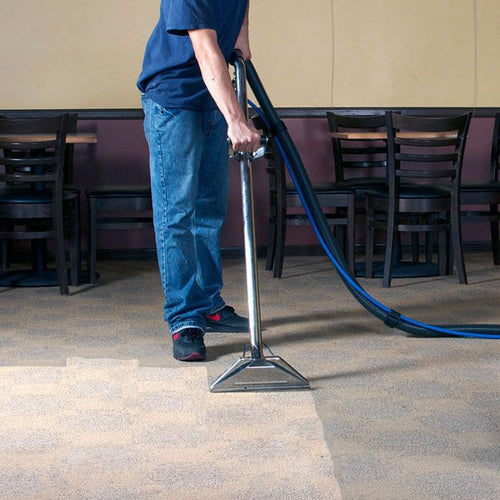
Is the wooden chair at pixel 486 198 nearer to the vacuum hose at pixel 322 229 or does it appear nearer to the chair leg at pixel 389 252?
the chair leg at pixel 389 252

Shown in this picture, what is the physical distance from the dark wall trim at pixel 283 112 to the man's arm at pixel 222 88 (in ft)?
9.86

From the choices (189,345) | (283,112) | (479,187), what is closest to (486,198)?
(479,187)

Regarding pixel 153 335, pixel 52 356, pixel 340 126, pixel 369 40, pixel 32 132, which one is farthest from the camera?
pixel 369 40

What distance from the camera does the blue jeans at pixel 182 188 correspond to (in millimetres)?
2883

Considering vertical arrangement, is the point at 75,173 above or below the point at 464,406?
above

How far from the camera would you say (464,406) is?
2398 millimetres

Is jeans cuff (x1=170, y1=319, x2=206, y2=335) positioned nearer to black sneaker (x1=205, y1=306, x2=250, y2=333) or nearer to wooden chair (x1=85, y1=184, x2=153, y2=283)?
black sneaker (x1=205, y1=306, x2=250, y2=333)

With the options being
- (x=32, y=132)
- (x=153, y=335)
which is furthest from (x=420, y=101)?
(x=153, y=335)

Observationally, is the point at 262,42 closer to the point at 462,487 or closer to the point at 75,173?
the point at 75,173

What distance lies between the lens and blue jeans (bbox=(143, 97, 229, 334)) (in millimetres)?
2883

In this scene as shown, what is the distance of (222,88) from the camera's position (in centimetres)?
255

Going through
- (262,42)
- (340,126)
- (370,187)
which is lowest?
(370,187)

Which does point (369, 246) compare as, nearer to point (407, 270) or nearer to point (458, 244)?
point (407, 270)

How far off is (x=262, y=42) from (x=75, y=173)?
1493 millimetres
